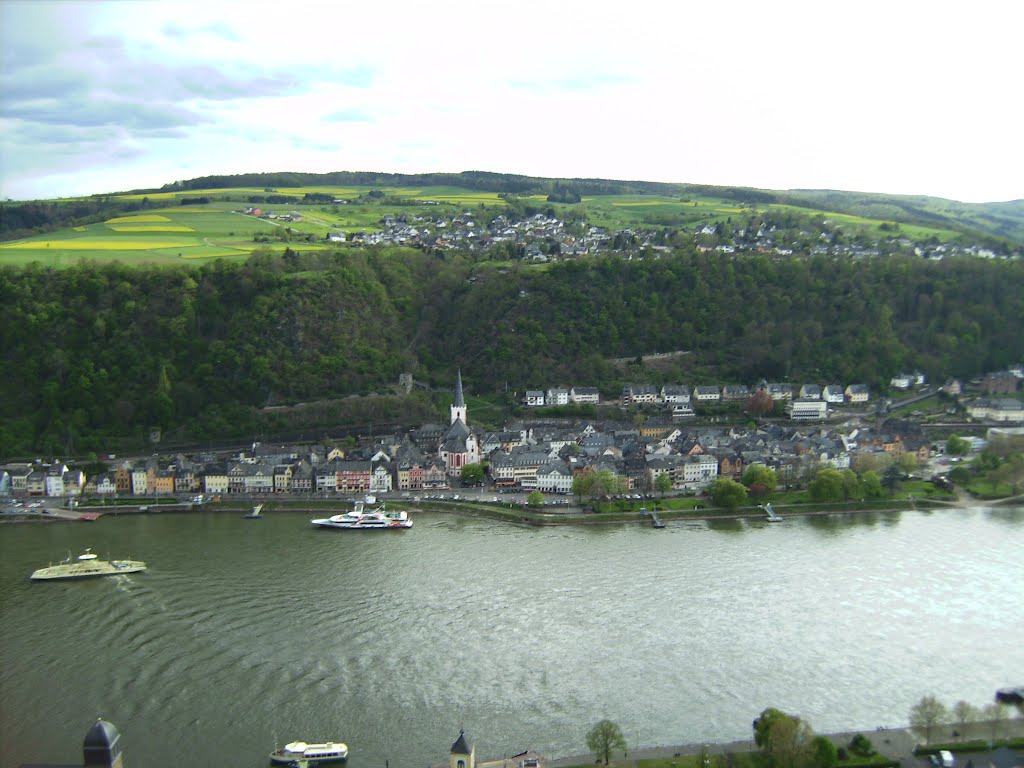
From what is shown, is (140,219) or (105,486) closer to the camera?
(105,486)

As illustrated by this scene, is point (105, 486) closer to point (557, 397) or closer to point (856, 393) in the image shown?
point (557, 397)

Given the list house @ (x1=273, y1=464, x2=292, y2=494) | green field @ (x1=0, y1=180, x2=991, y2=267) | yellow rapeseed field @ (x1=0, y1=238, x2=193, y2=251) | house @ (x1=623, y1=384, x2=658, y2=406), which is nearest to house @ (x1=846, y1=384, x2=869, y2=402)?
house @ (x1=623, y1=384, x2=658, y2=406)

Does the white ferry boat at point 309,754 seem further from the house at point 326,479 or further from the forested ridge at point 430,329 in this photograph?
the forested ridge at point 430,329

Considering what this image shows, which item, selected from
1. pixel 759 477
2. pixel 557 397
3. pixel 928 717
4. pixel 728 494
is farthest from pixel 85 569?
pixel 557 397

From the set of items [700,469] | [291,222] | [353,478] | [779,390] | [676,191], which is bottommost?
[353,478]

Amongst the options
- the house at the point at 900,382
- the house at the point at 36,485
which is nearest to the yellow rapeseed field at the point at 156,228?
the house at the point at 36,485

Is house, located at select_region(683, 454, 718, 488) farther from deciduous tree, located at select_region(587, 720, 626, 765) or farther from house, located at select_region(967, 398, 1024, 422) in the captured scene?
deciduous tree, located at select_region(587, 720, 626, 765)

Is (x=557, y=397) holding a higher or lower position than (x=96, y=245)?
lower
